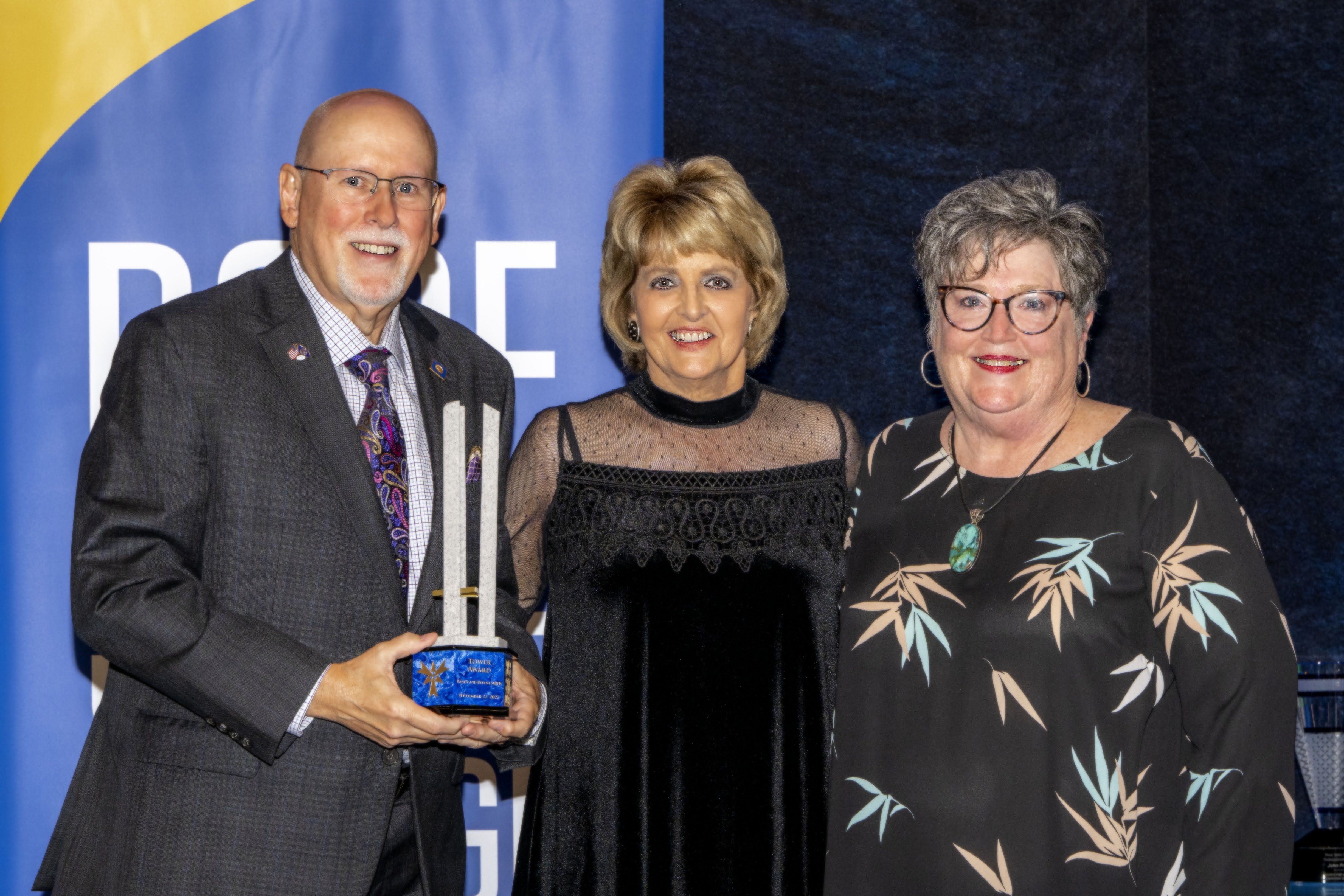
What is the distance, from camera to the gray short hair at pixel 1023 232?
202 cm

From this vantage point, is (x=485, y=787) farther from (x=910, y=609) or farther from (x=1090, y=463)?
(x=1090, y=463)

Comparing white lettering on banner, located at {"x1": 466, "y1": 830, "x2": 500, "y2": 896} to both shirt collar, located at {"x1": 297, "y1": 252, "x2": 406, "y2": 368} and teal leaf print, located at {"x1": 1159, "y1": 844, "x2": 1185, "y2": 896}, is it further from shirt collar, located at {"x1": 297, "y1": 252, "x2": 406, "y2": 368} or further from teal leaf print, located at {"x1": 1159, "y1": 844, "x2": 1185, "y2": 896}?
teal leaf print, located at {"x1": 1159, "y1": 844, "x2": 1185, "y2": 896}

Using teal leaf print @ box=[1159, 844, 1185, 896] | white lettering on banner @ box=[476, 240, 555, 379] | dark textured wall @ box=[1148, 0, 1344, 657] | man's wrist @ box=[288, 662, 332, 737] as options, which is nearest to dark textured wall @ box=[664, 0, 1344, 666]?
dark textured wall @ box=[1148, 0, 1344, 657]

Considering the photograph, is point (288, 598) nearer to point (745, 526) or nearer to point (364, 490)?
point (364, 490)

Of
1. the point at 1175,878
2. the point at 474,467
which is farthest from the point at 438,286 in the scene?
the point at 1175,878

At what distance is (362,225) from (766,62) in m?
1.49

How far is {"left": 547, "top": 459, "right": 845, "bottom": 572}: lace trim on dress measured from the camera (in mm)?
2357

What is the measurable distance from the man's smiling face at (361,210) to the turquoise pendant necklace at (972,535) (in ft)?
3.43

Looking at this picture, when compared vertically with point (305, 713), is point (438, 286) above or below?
above

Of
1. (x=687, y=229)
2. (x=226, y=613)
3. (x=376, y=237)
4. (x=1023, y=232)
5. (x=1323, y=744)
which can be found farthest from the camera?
(x=1323, y=744)

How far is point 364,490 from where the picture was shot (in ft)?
6.66

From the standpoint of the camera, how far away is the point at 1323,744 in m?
2.70

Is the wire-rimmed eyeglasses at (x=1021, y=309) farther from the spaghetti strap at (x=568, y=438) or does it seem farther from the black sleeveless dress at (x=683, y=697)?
the spaghetti strap at (x=568, y=438)

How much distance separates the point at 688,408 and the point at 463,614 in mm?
919
